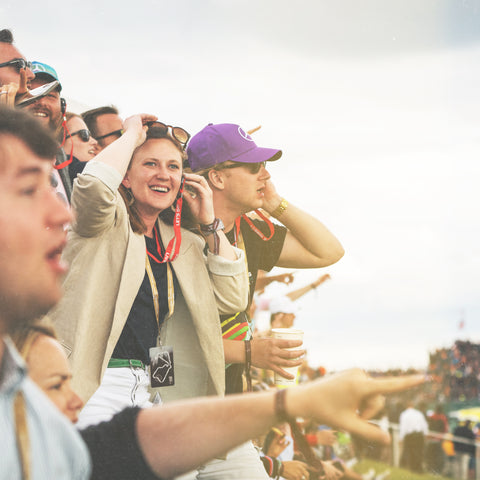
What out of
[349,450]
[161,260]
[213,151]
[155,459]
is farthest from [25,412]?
[349,450]

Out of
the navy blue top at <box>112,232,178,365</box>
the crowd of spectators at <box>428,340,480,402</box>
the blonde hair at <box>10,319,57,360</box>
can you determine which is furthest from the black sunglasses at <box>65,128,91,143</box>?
the crowd of spectators at <box>428,340,480,402</box>

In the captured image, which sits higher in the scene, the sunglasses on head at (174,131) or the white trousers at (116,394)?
the sunglasses on head at (174,131)

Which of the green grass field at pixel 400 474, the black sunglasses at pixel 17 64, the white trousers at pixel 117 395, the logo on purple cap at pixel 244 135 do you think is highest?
the black sunglasses at pixel 17 64

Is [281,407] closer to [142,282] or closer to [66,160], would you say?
[142,282]

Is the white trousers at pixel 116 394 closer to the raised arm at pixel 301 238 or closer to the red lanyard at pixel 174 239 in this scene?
the red lanyard at pixel 174 239

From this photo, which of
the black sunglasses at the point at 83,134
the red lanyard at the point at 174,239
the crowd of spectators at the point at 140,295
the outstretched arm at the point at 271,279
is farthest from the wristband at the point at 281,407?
the outstretched arm at the point at 271,279

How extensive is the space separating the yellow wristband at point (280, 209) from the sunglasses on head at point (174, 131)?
0.53 metres

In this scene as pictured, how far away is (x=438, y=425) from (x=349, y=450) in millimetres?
2687

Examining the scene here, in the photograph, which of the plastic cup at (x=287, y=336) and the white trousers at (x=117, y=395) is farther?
the plastic cup at (x=287, y=336)

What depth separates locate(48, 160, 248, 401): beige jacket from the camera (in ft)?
6.06

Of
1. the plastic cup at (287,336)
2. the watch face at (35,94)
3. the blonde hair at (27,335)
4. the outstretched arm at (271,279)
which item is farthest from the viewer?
the outstretched arm at (271,279)

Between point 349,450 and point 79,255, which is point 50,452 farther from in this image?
point 349,450

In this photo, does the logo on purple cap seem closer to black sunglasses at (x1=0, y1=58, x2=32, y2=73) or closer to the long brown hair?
the long brown hair

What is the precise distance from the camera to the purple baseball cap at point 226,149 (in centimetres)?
254
